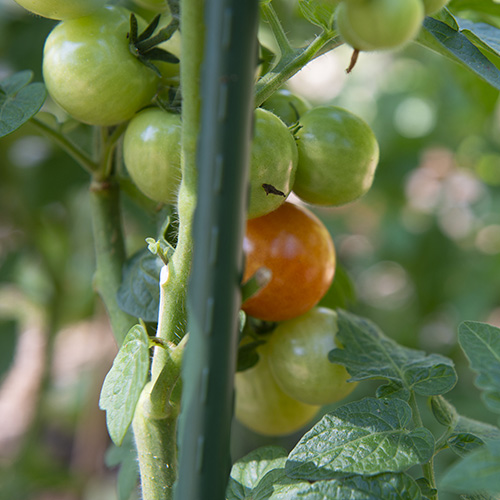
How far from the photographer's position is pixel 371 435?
0.38m

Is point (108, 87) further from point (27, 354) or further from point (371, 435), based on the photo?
point (27, 354)

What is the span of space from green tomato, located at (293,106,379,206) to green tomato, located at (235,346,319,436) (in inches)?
7.0

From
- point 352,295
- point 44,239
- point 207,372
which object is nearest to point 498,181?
point 352,295

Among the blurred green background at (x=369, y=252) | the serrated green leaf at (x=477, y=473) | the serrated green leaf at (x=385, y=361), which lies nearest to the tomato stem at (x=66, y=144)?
the serrated green leaf at (x=385, y=361)

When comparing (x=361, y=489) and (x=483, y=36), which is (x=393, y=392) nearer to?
(x=361, y=489)

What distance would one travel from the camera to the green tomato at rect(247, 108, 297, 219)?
39 cm

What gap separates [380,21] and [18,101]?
0.31 metres

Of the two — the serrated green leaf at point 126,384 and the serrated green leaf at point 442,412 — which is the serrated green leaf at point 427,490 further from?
the serrated green leaf at point 126,384

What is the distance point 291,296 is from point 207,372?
0.76 feet

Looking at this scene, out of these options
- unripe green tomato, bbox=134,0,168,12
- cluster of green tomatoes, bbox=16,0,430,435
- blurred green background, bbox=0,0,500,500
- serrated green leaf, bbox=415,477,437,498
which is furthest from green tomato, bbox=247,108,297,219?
blurred green background, bbox=0,0,500,500

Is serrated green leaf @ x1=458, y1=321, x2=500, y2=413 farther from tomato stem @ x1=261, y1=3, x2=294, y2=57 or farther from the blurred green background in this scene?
the blurred green background

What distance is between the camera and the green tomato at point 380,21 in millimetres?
253

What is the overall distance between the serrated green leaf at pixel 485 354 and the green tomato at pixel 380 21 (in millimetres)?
170

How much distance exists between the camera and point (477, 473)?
10.8 inches
